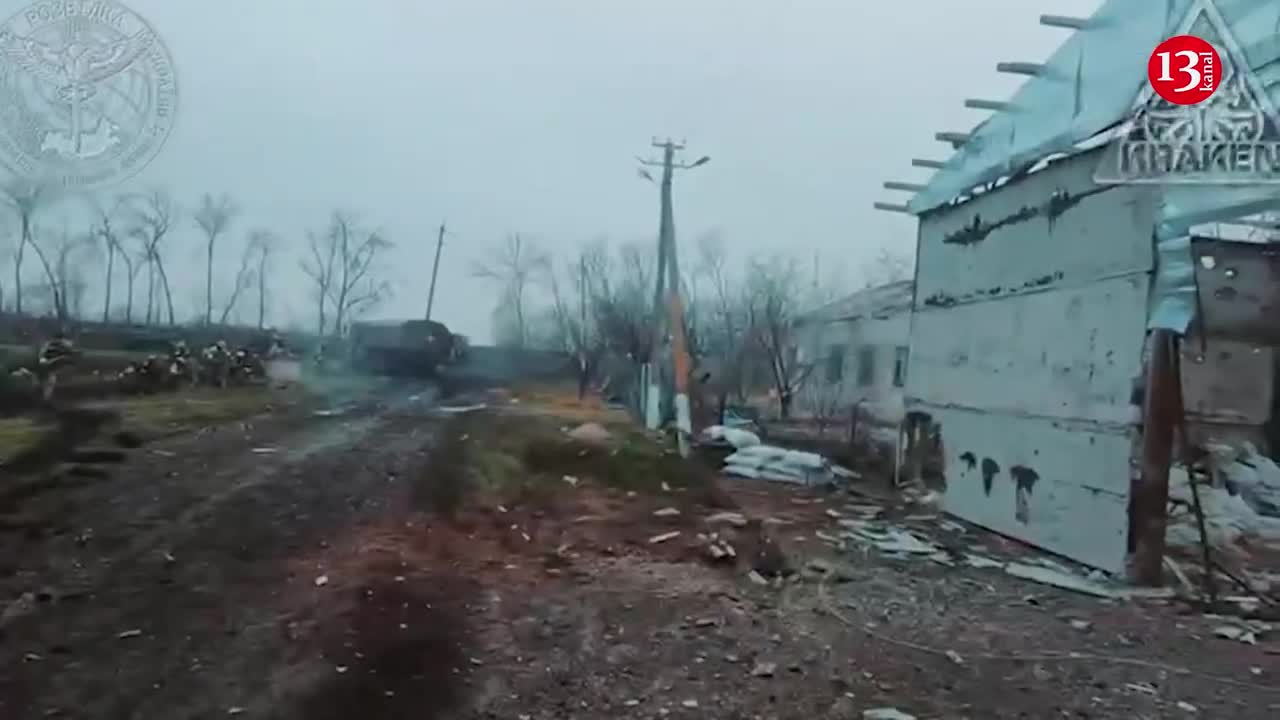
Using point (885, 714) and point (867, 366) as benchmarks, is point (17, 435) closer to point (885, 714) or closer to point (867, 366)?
point (885, 714)

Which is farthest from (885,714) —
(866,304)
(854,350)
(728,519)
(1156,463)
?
(866,304)

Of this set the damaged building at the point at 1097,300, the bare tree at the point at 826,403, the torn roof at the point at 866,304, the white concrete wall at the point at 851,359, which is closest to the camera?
the damaged building at the point at 1097,300

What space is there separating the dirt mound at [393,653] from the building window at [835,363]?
20.5 metres

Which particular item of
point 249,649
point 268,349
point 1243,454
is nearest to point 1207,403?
point 1243,454

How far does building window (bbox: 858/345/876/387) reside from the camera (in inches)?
929

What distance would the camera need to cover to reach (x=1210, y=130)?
691 cm

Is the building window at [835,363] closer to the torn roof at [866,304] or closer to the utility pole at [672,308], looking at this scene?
the torn roof at [866,304]

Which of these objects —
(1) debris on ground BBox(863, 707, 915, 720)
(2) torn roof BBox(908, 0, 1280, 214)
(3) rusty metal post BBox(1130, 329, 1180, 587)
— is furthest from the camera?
(2) torn roof BBox(908, 0, 1280, 214)

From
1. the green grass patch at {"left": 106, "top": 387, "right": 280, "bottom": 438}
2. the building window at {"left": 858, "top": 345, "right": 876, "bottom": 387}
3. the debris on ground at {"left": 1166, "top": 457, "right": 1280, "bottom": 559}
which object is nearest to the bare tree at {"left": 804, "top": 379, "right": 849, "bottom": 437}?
the building window at {"left": 858, "top": 345, "right": 876, "bottom": 387}

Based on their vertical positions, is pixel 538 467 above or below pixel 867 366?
below

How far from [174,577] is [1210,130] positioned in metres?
7.47

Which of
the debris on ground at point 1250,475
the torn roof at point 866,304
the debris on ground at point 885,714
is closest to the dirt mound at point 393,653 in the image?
the debris on ground at point 885,714

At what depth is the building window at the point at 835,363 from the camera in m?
25.0

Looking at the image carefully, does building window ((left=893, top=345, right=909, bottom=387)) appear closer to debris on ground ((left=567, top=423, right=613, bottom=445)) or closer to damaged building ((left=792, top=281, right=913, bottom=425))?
damaged building ((left=792, top=281, right=913, bottom=425))
